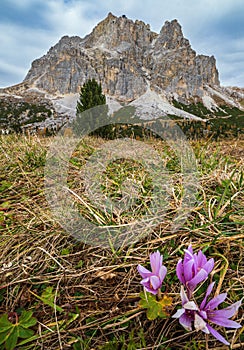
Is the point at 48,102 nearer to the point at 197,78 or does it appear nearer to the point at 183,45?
the point at 197,78

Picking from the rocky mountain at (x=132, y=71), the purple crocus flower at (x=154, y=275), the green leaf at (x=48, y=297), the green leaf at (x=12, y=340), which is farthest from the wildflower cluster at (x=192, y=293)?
the rocky mountain at (x=132, y=71)

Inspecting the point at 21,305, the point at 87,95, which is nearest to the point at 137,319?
the point at 21,305

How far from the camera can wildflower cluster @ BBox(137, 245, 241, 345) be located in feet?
2.36

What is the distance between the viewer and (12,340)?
0.85 m

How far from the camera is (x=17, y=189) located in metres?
2.06

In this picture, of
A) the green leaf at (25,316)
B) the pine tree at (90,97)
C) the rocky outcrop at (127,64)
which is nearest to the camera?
the green leaf at (25,316)

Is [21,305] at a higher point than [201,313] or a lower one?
lower

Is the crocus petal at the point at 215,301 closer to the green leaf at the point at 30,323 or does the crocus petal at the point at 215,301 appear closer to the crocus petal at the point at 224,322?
the crocus petal at the point at 224,322

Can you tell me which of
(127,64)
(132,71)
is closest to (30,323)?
(132,71)

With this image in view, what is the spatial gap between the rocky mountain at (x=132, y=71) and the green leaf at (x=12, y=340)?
120m

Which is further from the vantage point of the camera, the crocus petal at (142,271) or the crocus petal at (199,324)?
the crocus petal at (142,271)

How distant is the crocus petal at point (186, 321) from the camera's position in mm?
725

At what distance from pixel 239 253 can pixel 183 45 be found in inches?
7755

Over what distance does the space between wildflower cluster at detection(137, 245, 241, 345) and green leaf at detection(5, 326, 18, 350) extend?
1.69 feet
